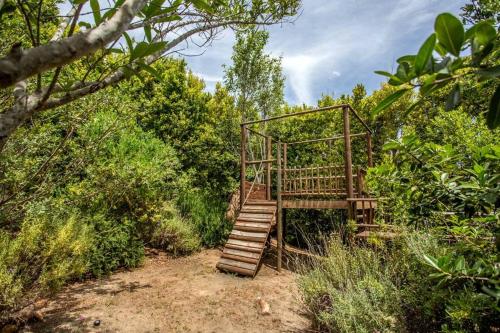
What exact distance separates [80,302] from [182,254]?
3343 mm

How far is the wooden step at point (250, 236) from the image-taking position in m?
6.17

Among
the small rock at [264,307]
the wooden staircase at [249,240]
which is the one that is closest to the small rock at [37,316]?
the small rock at [264,307]

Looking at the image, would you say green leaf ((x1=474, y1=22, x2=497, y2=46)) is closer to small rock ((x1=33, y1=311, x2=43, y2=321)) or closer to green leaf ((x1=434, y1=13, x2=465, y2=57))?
green leaf ((x1=434, y1=13, x2=465, y2=57))

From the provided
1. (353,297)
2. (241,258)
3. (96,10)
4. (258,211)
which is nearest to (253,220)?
(258,211)

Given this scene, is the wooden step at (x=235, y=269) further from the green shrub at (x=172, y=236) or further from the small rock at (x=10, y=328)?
the small rock at (x=10, y=328)

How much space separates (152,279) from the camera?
17.7 ft

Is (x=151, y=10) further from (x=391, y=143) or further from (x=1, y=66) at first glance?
(x=391, y=143)

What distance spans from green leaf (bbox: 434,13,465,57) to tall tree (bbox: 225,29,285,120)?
402 inches

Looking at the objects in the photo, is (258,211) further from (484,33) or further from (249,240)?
(484,33)

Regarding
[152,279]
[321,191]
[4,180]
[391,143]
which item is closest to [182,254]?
[152,279]

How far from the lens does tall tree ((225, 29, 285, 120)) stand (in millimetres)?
10484

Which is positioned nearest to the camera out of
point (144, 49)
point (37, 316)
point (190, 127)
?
point (144, 49)

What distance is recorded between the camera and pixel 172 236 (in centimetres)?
738

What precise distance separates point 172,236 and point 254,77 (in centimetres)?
689
